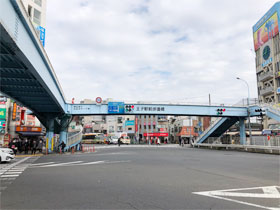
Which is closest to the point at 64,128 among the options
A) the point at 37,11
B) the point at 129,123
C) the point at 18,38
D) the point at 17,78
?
the point at 17,78

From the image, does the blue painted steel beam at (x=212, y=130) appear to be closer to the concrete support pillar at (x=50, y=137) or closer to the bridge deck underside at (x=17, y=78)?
the concrete support pillar at (x=50, y=137)

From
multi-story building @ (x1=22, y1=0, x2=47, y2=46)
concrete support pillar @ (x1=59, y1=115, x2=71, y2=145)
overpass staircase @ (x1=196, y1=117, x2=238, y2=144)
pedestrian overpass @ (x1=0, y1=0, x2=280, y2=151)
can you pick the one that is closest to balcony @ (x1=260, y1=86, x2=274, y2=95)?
overpass staircase @ (x1=196, y1=117, x2=238, y2=144)

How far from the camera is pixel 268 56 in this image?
56.5 meters

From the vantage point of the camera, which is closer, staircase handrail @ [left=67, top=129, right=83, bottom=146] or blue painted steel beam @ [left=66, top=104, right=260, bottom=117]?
blue painted steel beam @ [left=66, top=104, right=260, bottom=117]

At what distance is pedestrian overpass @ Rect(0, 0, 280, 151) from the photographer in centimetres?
830

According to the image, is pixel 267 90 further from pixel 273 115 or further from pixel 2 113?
pixel 2 113

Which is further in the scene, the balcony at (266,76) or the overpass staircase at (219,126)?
the balcony at (266,76)

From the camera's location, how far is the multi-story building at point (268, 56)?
52.9 meters

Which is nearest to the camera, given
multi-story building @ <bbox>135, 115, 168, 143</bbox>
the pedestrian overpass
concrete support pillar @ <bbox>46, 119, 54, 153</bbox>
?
the pedestrian overpass

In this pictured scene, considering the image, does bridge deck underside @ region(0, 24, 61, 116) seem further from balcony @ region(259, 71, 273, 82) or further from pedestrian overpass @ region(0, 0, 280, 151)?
balcony @ region(259, 71, 273, 82)

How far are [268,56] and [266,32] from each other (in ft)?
20.3

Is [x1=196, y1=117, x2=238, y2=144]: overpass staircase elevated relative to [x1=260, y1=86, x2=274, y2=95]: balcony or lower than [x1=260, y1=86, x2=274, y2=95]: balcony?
lower

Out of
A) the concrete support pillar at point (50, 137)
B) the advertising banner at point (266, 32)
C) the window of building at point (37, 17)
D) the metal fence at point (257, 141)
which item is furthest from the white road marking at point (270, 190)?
the advertising banner at point (266, 32)

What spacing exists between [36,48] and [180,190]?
1007cm
